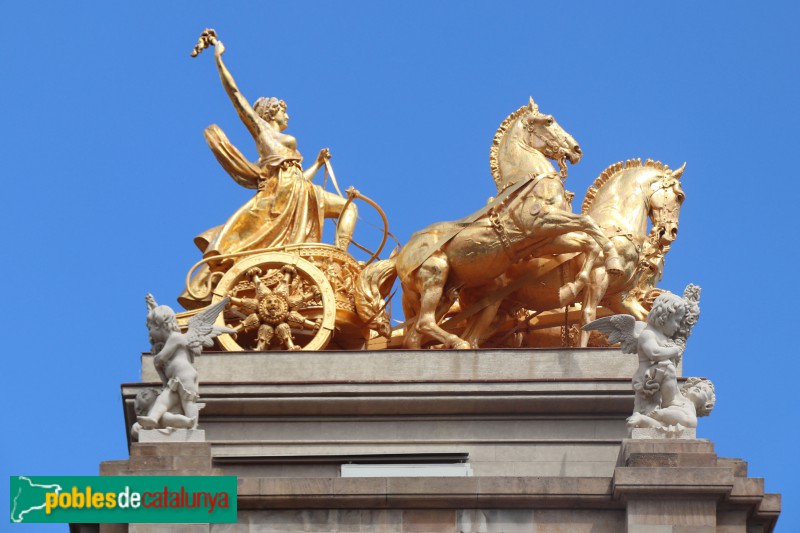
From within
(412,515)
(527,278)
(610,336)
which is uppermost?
(527,278)

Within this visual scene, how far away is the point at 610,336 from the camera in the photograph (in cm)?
3378

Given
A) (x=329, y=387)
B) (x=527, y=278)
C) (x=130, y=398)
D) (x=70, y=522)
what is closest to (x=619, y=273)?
(x=527, y=278)

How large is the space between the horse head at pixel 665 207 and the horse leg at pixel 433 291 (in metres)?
3.12

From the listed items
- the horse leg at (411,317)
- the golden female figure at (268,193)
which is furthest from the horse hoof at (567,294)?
the golden female figure at (268,193)

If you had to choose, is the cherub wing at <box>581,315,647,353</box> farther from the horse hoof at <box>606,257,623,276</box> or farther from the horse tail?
the horse tail

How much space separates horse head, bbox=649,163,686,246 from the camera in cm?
3962

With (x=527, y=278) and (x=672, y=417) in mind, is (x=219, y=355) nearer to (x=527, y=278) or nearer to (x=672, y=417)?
(x=527, y=278)

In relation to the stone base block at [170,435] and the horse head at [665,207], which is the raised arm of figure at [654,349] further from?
the horse head at [665,207]

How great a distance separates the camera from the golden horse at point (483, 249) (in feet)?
125

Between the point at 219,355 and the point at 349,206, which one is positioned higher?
the point at 349,206

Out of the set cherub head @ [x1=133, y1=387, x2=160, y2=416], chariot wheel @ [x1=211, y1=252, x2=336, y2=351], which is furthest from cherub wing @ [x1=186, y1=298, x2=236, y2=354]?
chariot wheel @ [x1=211, y1=252, x2=336, y2=351]

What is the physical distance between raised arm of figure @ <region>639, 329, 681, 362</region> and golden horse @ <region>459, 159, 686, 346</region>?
4.83 metres

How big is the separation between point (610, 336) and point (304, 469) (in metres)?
4.70

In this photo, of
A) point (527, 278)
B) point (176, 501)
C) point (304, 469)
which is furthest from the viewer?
point (527, 278)
